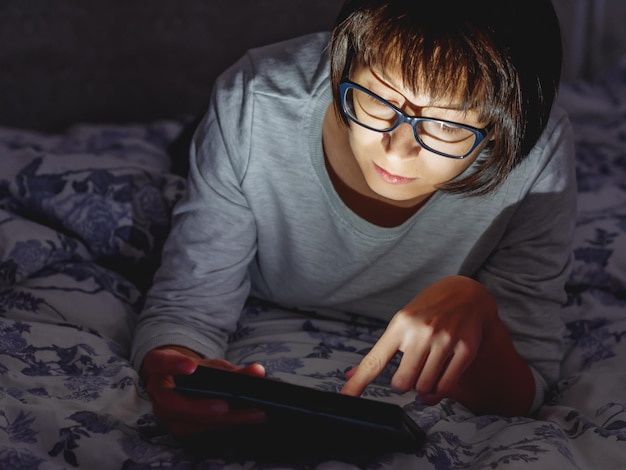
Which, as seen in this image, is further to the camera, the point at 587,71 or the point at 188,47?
the point at 587,71

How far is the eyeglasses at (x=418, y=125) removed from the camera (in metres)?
0.85

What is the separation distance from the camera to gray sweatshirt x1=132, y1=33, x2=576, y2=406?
1.05 metres

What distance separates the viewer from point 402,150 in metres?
0.87

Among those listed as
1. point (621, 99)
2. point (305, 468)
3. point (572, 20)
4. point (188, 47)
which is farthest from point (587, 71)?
point (305, 468)

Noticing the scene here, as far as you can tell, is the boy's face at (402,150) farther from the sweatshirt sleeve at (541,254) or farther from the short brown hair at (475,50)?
the sweatshirt sleeve at (541,254)

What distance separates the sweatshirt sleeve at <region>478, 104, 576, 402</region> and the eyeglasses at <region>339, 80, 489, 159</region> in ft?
0.67

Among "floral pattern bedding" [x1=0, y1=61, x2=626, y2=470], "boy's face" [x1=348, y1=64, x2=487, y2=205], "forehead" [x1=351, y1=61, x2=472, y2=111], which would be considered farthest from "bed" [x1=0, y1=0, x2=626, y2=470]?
"forehead" [x1=351, y1=61, x2=472, y2=111]

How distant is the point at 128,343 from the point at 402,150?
523 millimetres

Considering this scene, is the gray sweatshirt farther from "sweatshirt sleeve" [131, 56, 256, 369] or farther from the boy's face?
the boy's face

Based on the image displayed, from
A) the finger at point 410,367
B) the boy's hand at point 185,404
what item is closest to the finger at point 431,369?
the finger at point 410,367

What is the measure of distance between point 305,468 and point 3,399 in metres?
0.33

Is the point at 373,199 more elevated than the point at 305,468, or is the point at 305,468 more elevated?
the point at 373,199

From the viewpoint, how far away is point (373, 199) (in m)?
1.10

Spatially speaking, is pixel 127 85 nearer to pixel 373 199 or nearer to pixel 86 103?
pixel 86 103
